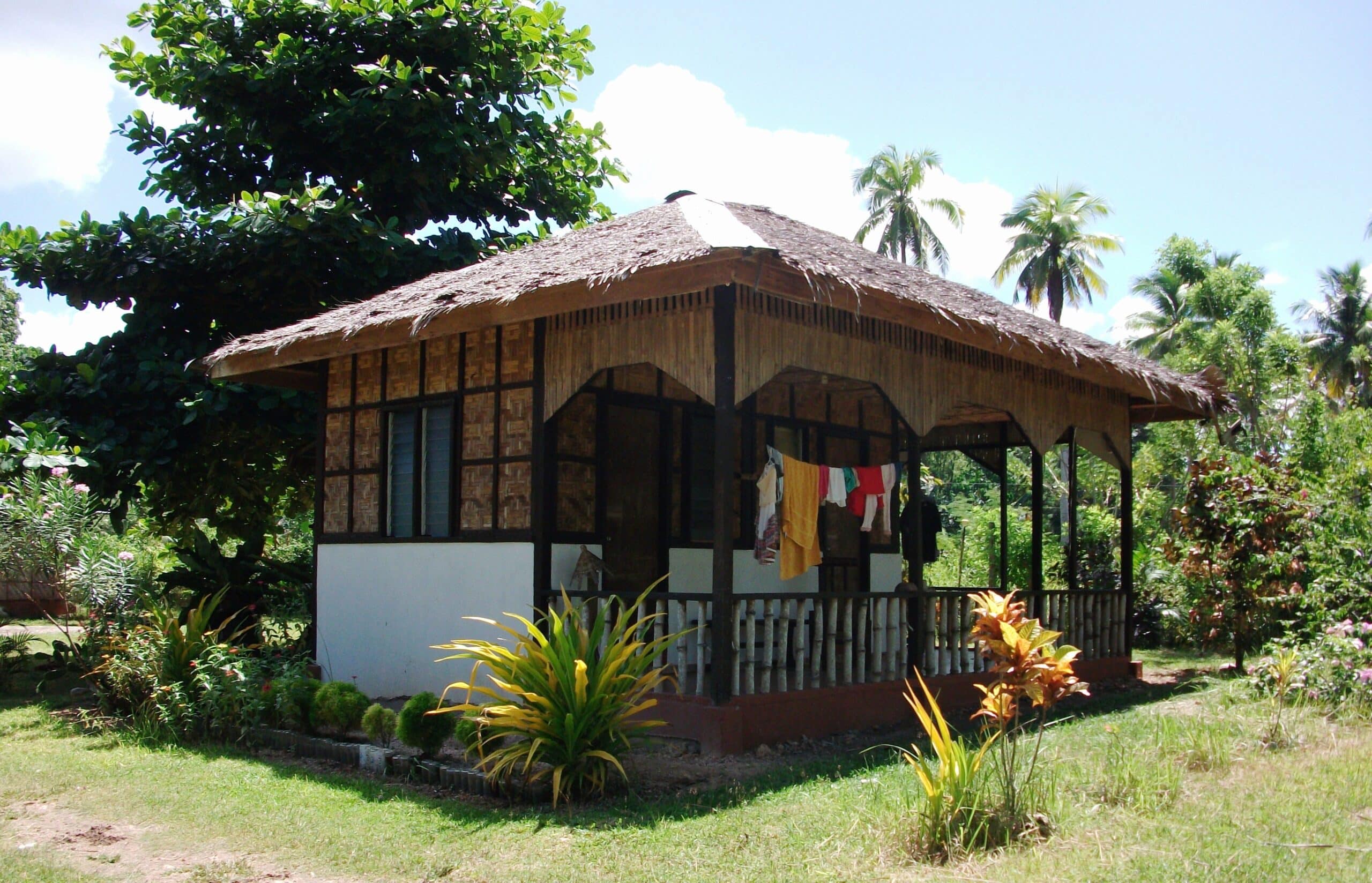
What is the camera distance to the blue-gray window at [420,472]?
33.7 ft

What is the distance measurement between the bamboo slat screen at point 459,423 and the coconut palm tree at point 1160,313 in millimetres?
25867

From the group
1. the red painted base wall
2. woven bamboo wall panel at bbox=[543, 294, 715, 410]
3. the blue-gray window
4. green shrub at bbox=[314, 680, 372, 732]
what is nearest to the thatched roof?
woven bamboo wall panel at bbox=[543, 294, 715, 410]

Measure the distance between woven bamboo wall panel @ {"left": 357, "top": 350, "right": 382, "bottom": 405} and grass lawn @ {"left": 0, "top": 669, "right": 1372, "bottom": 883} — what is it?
402 centimetres

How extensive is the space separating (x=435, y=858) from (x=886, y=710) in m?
4.79

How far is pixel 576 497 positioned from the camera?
9594mm

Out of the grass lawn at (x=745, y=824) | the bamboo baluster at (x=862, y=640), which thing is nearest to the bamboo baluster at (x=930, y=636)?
the bamboo baluster at (x=862, y=640)

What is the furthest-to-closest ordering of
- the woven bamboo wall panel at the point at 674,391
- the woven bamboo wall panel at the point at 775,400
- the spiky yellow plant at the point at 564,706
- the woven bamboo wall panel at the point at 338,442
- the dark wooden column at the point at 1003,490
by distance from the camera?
the dark wooden column at the point at 1003,490 < the woven bamboo wall panel at the point at 775,400 < the woven bamboo wall panel at the point at 338,442 < the woven bamboo wall panel at the point at 674,391 < the spiky yellow plant at the point at 564,706

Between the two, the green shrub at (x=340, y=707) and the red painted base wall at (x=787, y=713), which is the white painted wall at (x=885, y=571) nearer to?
the red painted base wall at (x=787, y=713)

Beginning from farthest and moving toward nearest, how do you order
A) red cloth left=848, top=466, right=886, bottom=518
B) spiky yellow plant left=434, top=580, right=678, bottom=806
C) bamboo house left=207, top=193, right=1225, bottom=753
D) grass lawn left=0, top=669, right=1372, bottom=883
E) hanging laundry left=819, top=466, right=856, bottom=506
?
red cloth left=848, top=466, right=886, bottom=518, hanging laundry left=819, top=466, right=856, bottom=506, bamboo house left=207, top=193, right=1225, bottom=753, spiky yellow plant left=434, top=580, right=678, bottom=806, grass lawn left=0, top=669, right=1372, bottom=883

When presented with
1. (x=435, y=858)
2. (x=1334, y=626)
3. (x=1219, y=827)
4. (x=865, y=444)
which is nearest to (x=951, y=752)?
(x=1219, y=827)

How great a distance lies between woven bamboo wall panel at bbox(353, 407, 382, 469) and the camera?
10922 mm

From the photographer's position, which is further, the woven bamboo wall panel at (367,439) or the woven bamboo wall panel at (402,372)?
the woven bamboo wall panel at (367,439)

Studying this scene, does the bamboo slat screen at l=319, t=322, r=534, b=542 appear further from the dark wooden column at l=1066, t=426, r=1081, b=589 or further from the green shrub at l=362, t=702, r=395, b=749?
the dark wooden column at l=1066, t=426, r=1081, b=589

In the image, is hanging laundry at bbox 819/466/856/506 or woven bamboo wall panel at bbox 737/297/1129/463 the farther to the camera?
hanging laundry at bbox 819/466/856/506
